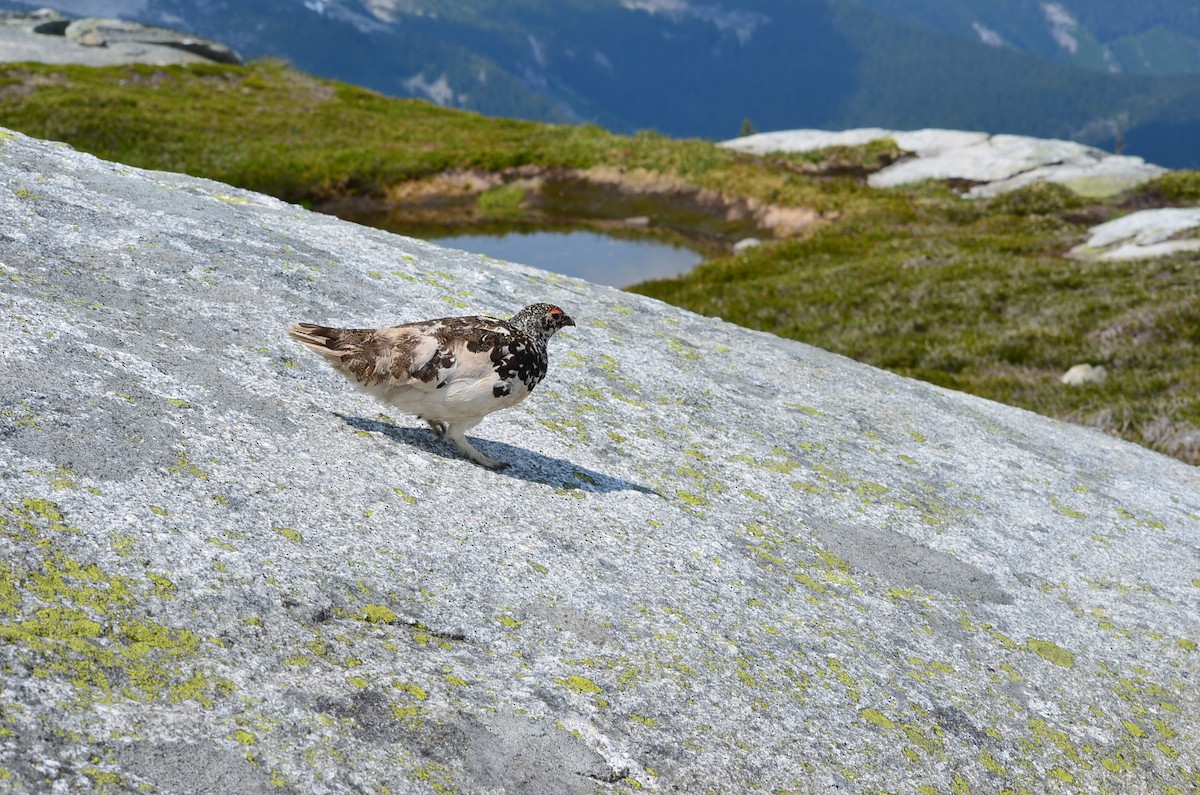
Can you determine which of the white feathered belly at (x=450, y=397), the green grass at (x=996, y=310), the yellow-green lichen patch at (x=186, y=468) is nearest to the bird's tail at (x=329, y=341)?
the white feathered belly at (x=450, y=397)

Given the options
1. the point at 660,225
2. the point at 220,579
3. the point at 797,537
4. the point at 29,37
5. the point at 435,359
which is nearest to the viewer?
the point at 220,579

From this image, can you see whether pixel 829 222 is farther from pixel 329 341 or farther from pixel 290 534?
pixel 290 534

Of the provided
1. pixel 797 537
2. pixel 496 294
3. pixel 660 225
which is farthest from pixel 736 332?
pixel 660 225

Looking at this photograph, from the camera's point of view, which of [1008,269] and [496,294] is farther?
[1008,269]

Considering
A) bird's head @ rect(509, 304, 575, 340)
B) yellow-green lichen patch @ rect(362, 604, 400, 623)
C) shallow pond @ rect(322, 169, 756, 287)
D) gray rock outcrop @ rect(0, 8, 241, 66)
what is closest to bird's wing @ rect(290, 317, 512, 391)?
bird's head @ rect(509, 304, 575, 340)

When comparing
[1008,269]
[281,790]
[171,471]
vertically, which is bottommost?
[281,790]

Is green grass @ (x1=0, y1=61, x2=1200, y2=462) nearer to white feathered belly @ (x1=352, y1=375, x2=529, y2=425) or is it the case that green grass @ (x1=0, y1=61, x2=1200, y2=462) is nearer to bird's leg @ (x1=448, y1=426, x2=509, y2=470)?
bird's leg @ (x1=448, y1=426, x2=509, y2=470)

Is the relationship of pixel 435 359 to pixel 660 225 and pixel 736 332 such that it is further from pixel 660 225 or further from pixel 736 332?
pixel 660 225
